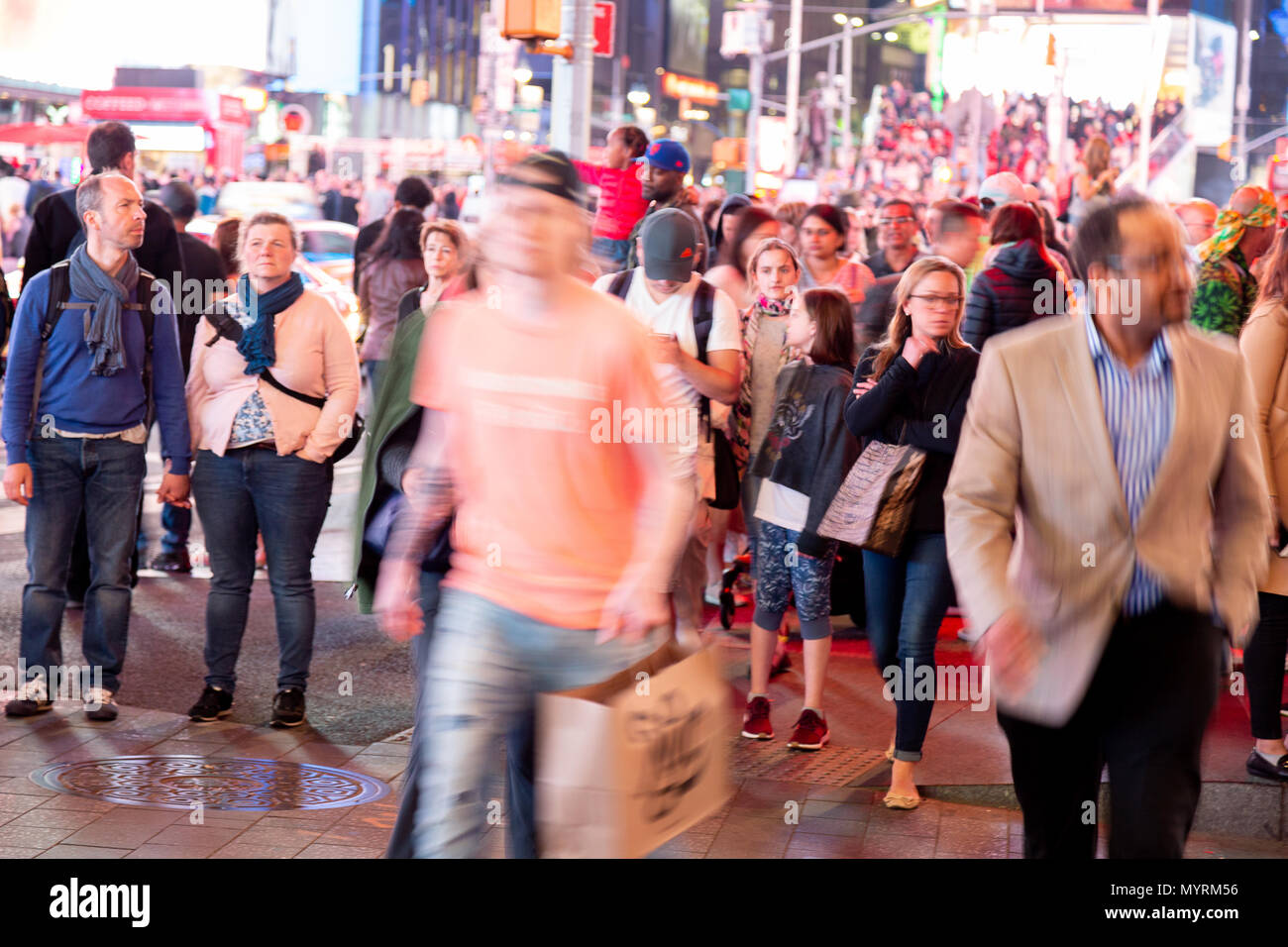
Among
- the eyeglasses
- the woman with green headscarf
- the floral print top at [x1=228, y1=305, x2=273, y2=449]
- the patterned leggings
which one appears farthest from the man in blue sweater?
the woman with green headscarf

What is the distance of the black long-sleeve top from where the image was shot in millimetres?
6090

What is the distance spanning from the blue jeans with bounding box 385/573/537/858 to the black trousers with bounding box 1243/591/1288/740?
328 cm

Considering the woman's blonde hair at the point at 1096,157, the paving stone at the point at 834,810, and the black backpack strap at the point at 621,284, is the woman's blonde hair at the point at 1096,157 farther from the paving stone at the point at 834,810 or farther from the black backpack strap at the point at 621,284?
the paving stone at the point at 834,810

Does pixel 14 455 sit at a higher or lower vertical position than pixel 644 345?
lower

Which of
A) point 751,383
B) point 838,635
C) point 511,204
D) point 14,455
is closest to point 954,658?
point 838,635

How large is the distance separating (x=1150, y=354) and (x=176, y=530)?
763 centimetres

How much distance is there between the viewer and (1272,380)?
20.6 feet

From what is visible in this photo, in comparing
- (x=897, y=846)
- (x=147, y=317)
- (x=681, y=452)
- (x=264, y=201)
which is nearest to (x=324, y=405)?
(x=147, y=317)

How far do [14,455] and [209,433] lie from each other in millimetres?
795

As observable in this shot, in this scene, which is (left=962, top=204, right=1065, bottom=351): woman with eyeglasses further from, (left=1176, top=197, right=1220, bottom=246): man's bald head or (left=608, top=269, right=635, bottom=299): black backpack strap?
(left=1176, top=197, right=1220, bottom=246): man's bald head

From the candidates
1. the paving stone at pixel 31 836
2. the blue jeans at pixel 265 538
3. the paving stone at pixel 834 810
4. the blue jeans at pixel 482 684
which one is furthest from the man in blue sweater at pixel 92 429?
the blue jeans at pixel 482 684

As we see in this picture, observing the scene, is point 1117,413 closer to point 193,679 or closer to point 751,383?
point 751,383

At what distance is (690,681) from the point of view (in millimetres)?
3914

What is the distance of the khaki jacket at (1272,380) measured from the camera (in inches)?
246
